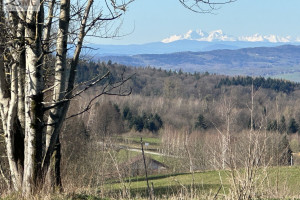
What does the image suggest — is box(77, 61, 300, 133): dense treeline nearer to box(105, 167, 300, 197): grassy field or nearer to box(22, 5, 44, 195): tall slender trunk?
box(105, 167, 300, 197): grassy field

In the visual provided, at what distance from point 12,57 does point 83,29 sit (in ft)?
3.73

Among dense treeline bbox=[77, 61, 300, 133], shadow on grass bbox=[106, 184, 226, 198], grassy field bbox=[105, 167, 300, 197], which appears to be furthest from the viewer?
dense treeline bbox=[77, 61, 300, 133]

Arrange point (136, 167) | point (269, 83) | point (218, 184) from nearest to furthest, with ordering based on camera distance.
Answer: point (218, 184)
point (136, 167)
point (269, 83)

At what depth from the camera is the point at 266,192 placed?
6.75m

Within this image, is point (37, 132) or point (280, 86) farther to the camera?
point (280, 86)

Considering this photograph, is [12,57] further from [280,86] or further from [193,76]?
[193,76]

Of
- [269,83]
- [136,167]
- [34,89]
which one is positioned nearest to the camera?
[34,89]

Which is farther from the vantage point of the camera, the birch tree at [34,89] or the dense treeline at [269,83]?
the dense treeline at [269,83]

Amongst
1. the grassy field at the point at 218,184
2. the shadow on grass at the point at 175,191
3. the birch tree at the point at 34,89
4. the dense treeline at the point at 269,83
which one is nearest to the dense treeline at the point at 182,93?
the dense treeline at the point at 269,83

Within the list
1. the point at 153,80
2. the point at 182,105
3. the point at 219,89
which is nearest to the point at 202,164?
the point at 182,105

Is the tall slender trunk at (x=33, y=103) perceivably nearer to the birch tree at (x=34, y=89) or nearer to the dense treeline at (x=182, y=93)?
the birch tree at (x=34, y=89)

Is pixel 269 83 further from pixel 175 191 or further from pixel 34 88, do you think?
pixel 34 88

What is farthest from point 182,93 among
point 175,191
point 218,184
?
point 175,191

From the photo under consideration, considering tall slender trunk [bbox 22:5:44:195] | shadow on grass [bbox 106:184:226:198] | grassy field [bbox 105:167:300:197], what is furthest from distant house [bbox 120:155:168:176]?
tall slender trunk [bbox 22:5:44:195]
